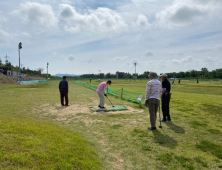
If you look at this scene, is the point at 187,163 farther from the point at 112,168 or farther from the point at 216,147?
the point at 112,168

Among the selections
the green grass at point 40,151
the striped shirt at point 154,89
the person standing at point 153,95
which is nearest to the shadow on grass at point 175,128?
the person standing at point 153,95

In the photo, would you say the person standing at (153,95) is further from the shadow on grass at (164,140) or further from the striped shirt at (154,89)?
the shadow on grass at (164,140)

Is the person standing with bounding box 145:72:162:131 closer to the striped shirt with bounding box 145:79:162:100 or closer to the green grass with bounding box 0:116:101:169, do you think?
the striped shirt with bounding box 145:79:162:100

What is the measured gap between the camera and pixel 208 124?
20.8 feet

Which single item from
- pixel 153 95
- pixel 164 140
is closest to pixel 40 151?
pixel 164 140

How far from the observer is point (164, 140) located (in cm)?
475

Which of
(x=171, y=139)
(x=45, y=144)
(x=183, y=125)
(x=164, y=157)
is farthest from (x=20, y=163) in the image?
(x=183, y=125)

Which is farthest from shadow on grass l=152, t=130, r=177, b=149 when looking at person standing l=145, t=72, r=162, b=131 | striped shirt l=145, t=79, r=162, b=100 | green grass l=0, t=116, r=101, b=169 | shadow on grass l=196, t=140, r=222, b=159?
green grass l=0, t=116, r=101, b=169

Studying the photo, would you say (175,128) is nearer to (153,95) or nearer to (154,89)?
(153,95)

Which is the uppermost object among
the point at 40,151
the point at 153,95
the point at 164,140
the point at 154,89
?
the point at 154,89

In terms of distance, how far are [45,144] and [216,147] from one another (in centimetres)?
466

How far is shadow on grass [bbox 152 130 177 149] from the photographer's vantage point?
4.43 meters

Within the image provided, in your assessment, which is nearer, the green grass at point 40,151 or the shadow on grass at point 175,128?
the green grass at point 40,151

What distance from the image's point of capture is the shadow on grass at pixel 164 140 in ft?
14.5
